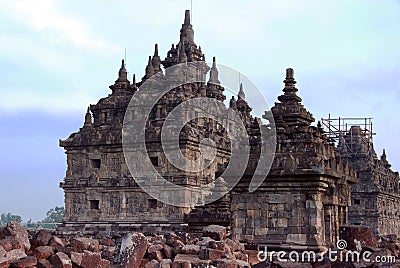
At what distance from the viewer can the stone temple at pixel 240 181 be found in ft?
46.2

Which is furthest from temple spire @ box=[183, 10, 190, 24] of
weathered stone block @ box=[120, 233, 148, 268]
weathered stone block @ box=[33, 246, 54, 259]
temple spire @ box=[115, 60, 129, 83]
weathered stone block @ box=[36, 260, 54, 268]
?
weathered stone block @ box=[36, 260, 54, 268]

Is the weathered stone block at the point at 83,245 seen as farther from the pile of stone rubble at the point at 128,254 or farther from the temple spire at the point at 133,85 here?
the temple spire at the point at 133,85

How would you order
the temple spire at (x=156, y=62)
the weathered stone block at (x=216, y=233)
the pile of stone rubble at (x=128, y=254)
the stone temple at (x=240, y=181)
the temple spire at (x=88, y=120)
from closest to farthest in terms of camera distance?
the pile of stone rubble at (x=128, y=254) → the weathered stone block at (x=216, y=233) → the stone temple at (x=240, y=181) → the temple spire at (x=88, y=120) → the temple spire at (x=156, y=62)

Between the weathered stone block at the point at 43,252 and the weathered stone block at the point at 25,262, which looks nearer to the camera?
the weathered stone block at the point at 25,262

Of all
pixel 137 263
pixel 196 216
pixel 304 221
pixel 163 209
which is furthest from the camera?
pixel 163 209

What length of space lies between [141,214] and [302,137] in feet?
42.8

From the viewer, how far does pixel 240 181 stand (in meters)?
14.4

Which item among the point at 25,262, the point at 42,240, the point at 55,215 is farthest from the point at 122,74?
the point at 55,215

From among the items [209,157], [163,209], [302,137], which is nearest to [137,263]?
[302,137]

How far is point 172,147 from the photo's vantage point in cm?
2619

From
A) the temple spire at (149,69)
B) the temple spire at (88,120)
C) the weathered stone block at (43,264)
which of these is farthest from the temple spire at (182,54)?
the weathered stone block at (43,264)

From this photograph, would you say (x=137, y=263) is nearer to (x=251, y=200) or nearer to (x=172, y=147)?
(x=251, y=200)

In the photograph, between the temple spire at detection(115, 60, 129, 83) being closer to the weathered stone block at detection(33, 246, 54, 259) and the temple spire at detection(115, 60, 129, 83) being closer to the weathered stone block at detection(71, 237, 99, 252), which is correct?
the weathered stone block at detection(71, 237, 99, 252)

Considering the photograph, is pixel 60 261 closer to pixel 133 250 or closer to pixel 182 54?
pixel 133 250
